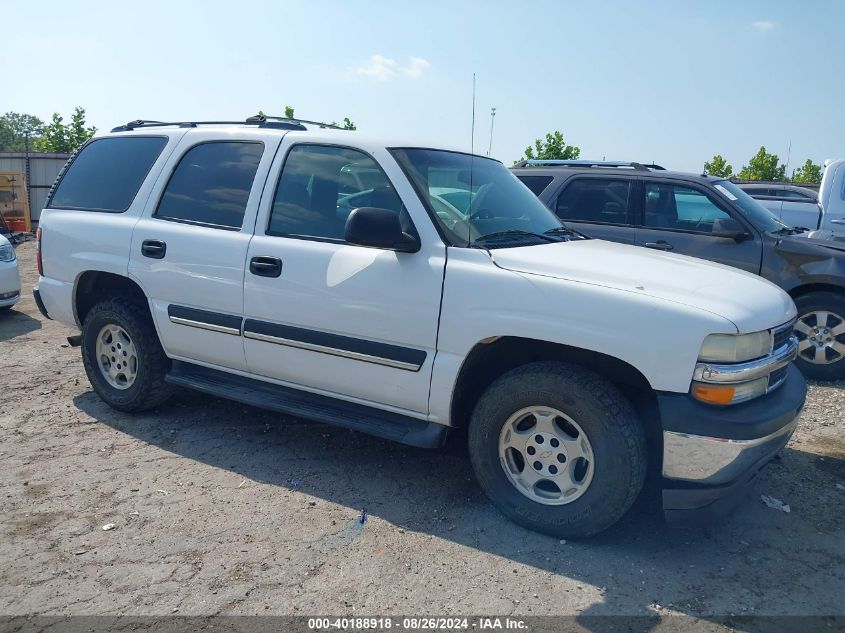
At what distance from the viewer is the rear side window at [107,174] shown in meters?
4.96

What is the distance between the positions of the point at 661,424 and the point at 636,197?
4170 millimetres

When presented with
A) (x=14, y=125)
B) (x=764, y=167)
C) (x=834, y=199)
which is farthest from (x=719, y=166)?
(x=14, y=125)

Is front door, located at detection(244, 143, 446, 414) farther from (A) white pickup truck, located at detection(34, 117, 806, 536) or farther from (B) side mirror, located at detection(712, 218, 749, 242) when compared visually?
(B) side mirror, located at detection(712, 218, 749, 242)

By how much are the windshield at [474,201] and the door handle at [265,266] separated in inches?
35.8

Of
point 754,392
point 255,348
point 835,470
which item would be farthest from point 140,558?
point 835,470

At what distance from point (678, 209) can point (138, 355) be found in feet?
16.1

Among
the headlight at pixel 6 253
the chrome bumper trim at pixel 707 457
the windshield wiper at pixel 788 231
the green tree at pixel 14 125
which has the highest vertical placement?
the green tree at pixel 14 125

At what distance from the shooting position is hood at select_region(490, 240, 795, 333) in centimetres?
322

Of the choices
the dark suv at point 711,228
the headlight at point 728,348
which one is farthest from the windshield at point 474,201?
the dark suv at point 711,228

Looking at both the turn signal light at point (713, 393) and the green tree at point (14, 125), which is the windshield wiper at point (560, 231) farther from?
the green tree at point (14, 125)

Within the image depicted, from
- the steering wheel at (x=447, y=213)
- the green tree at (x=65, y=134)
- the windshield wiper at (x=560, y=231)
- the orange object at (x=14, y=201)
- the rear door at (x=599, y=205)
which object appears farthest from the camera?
the green tree at (x=65, y=134)

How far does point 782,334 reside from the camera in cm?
352

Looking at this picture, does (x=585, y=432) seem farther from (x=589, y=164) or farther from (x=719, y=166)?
(x=719, y=166)

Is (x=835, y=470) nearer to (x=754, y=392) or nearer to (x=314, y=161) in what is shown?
(x=754, y=392)
